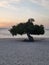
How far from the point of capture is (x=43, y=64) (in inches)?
430

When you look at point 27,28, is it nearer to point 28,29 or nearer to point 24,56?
point 28,29

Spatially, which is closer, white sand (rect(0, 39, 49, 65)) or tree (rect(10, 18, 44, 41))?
white sand (rect(0, 39, 49, 65))

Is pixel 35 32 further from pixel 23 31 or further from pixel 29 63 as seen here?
pixel 29 63

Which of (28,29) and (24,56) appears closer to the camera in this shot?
(24,56)

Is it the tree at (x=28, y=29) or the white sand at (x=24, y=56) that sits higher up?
the tree at (x=28, y=29)

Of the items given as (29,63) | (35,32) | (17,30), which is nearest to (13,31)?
(17,30)

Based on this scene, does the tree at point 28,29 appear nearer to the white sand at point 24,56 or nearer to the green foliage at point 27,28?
the green foliage at point 27,28

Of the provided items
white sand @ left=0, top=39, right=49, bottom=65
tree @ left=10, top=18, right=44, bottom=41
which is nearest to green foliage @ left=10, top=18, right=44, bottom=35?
tree @ left=10, top=18, right=44, bottom=41

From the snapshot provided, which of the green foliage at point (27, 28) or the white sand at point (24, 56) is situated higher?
the green foliage at point (27, 28)

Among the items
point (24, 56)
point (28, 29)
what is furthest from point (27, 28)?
point (24, 56)

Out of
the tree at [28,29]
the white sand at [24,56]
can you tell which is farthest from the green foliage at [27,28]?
the white sand at [24,56]

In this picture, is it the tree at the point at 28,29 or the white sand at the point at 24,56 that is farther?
the tree at the point at 28,29

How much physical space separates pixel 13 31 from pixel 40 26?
3427 mm

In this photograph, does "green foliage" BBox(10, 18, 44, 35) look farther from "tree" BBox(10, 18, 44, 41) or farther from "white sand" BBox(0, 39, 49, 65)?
"white sand" BBox(0, 39, 49, 65)
